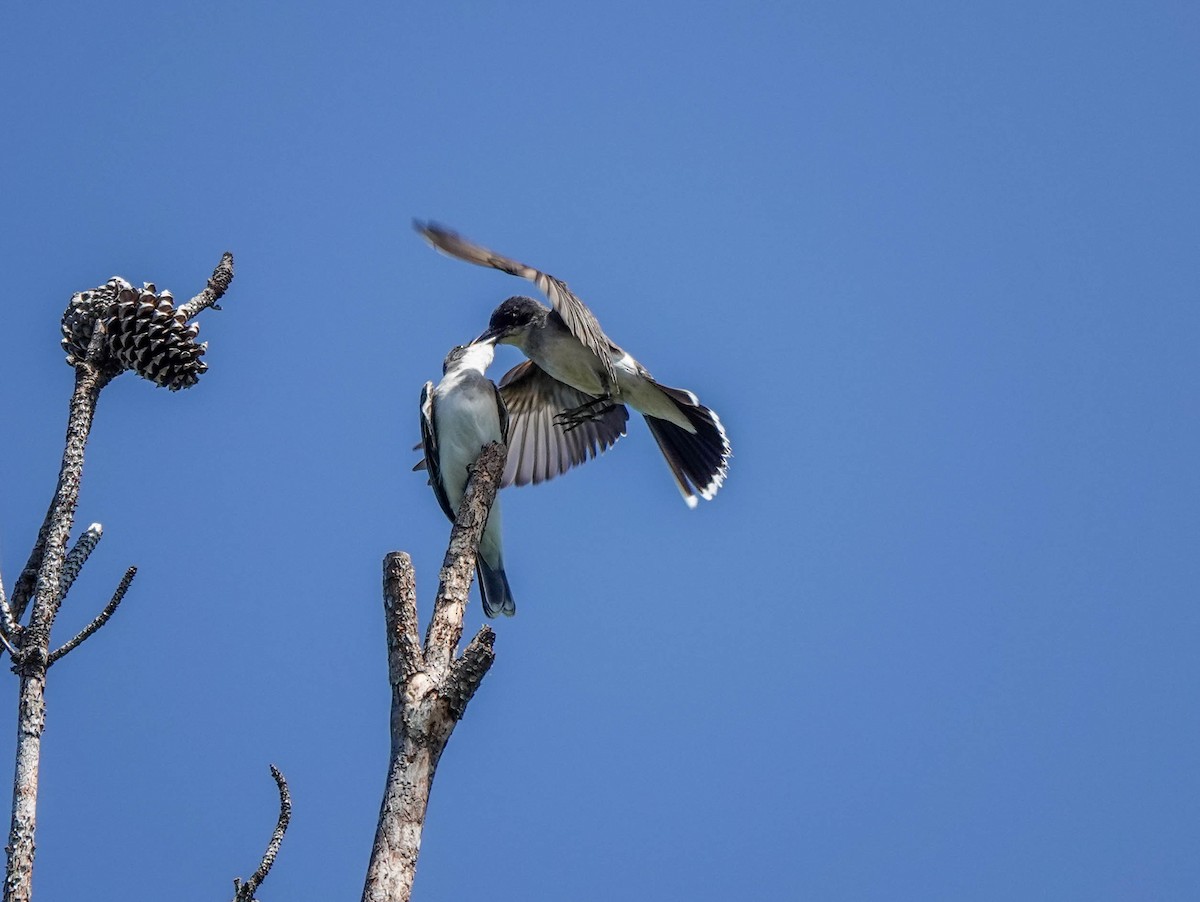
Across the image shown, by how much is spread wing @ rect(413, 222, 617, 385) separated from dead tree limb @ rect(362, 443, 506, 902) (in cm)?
191

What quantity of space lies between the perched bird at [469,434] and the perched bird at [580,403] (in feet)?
2.21

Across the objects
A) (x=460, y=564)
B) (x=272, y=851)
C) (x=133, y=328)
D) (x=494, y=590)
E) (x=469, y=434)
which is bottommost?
(x=272, y=851)

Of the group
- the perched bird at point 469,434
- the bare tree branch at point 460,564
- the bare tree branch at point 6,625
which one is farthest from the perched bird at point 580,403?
the bare tree branch at point 6,625

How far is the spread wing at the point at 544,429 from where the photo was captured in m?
9.38

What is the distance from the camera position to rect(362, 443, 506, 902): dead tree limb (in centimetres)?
395

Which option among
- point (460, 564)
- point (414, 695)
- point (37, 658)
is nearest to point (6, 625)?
point (37, 658)

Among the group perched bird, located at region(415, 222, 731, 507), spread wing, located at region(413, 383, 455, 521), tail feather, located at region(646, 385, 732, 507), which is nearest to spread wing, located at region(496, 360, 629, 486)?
perched bird, located at region(415, 222, 731, 507)

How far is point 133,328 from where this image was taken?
4410mm

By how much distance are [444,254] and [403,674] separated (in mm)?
2593

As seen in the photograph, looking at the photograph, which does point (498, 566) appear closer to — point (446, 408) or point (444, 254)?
point (446, 408)

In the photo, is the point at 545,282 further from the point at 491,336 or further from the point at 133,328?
the point at 133,328

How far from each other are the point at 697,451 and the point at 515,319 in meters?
1.67

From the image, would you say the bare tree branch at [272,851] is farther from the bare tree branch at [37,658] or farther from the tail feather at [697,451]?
the tail feather at [697,451]

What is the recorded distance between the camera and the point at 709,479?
30.4 ft
